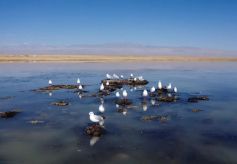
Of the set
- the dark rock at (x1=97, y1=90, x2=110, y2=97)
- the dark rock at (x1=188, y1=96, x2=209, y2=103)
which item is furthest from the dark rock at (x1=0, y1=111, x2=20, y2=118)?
the dark rock at (x1=188, y1=96, x2=209, y2=103)

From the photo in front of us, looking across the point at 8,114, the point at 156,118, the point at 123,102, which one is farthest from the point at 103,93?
the point at 8,114

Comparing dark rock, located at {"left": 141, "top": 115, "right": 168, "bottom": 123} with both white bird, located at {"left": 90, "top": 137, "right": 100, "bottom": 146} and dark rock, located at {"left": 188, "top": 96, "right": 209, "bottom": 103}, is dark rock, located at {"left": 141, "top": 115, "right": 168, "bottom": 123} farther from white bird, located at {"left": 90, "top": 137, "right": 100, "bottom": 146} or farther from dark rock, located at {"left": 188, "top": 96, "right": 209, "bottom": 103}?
dark rock, located at {"left": 188, "top": 96, "right": 209, "bottom": 103}

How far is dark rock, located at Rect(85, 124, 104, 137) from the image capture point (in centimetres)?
1608

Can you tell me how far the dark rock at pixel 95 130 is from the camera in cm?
1608

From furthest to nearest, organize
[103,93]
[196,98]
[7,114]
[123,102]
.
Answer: [103,93] < [196,98] < [123,102] < [7,114]

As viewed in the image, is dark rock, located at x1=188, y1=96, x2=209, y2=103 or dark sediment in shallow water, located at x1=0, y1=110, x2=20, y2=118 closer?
dark sediment in shallow water, located at x1=0, y1=110, x2=20, y2=118

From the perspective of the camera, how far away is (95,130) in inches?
640

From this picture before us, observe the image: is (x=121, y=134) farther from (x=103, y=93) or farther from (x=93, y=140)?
(x=103, y=93)

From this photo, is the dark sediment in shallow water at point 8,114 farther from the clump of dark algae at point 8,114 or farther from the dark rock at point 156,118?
the dark rock at point 156,118

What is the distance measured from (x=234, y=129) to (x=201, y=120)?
7.30 feet

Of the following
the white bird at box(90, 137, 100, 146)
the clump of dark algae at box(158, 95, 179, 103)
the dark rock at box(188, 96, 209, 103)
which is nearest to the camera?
the white bird at box(90, 137, 100, 146)

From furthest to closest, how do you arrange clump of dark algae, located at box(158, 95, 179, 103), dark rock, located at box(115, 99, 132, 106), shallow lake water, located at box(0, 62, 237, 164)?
clump of dark algae, located at box(158, 95, 179, 103) → dark rock, located at box(115, 99, 132, 106) → shallow lake water, located at box(0, 62, 237, 164)

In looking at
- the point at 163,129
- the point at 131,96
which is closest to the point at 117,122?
the point at 163,129

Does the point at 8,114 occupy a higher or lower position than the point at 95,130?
lower
